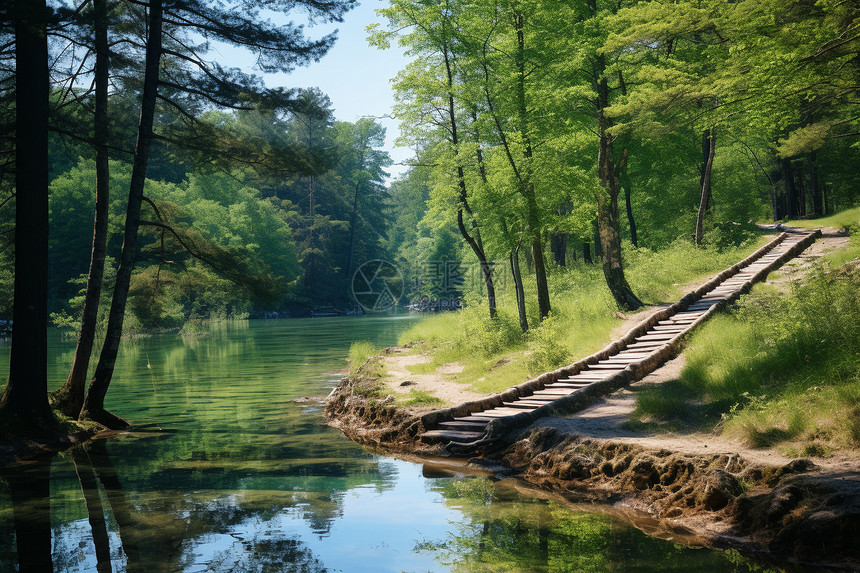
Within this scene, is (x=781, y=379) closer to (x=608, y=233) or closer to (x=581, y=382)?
(x=581, y=382)

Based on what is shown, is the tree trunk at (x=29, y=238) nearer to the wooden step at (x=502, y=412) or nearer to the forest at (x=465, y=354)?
the forest at (x=465, y=354)

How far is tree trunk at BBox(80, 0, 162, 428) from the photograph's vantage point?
13633 mm

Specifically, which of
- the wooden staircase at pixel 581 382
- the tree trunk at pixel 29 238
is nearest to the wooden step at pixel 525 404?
the wooden staircase at pixel 581 382

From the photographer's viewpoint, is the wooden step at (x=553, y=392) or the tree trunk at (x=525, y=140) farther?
the tree trunk at (x=525, y=140)

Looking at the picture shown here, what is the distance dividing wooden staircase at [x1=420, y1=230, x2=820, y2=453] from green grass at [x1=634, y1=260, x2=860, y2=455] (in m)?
1.13

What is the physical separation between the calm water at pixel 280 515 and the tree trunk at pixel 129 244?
1.19m

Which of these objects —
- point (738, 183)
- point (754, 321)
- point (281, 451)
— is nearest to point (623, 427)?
point (754, 321)

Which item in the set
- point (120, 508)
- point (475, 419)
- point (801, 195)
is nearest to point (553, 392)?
point (475, 419)

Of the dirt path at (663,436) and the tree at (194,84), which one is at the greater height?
the tree at (194,84)

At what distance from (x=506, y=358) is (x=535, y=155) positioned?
554 cm

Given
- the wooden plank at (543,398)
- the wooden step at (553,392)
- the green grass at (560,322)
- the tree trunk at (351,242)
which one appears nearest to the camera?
the wooden plank at (543,398)

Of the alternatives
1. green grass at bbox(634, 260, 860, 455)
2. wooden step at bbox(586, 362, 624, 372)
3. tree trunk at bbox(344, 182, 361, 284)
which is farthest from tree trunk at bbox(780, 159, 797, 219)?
tree trunk at bbox(344, 182, 361, 284)

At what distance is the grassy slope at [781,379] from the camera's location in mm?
7871

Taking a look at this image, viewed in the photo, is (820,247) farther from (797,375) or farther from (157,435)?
(157,435)
